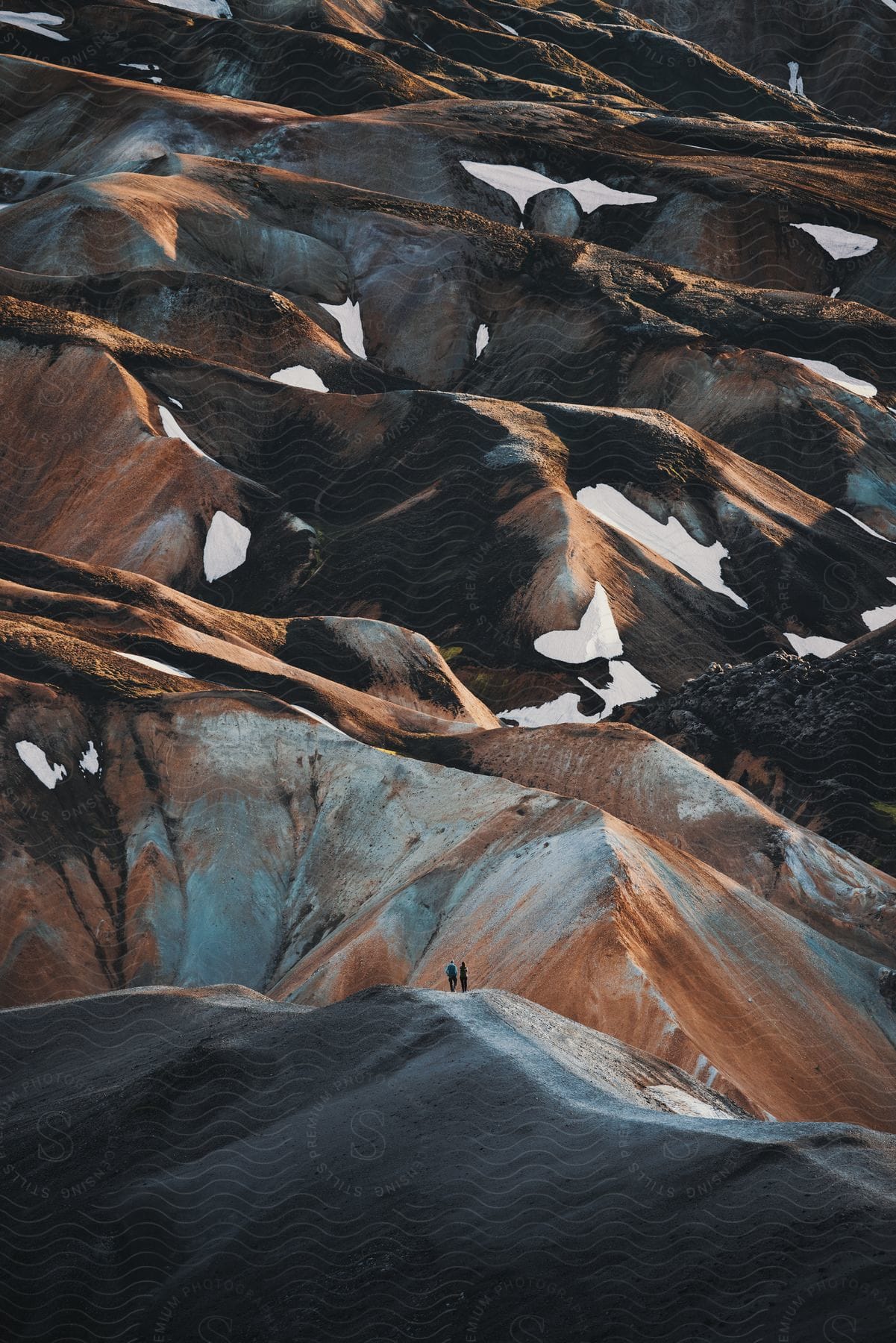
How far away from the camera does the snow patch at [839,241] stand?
284 feet

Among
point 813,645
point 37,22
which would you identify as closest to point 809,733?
point 813,645

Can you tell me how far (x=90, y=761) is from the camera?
38875mm

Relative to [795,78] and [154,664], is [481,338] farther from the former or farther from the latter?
[795,78]

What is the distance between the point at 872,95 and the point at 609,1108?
5353 inches

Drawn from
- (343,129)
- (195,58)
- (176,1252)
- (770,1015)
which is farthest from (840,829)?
(195,58)

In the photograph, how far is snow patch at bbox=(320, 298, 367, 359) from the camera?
7750 cm

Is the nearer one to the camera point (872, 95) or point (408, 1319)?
point (408, 1319)

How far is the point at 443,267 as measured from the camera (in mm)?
78062

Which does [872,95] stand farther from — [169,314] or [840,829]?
[840,829]

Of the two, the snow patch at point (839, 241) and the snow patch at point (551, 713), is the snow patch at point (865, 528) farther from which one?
the snow patch at point (839, 241)

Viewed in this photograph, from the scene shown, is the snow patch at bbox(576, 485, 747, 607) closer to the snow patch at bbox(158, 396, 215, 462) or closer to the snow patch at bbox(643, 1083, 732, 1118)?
the snow patch at bbox(158, 396, 215, 462)

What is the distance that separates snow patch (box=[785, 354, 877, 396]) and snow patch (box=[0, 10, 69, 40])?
5240 cm

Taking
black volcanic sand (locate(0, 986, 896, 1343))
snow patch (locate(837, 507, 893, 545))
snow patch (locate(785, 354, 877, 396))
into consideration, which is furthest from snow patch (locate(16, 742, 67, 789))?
snow patch (locate(785, 354, 877, 396))

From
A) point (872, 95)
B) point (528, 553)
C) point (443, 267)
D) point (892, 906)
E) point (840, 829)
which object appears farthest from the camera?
point (872, 95)
